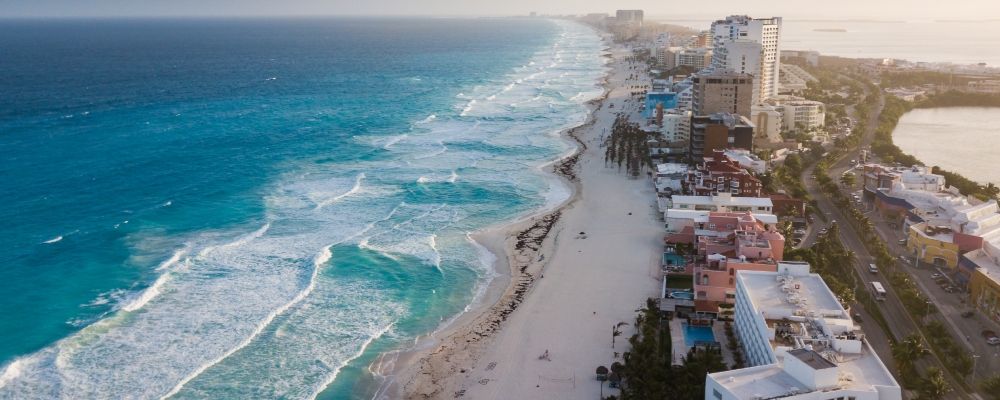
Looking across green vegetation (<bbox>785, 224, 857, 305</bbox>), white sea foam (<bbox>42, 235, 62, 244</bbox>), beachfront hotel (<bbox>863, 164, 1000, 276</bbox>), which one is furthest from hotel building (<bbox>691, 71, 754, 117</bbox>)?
white sea foam (<bbox>42, 235, 62, 244</bbox>)

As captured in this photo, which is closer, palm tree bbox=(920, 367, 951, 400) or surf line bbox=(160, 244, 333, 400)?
palm tree bbox=(920, 367, 951, 400)

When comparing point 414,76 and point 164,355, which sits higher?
point 414,76

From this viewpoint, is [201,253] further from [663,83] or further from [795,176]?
[663,83]

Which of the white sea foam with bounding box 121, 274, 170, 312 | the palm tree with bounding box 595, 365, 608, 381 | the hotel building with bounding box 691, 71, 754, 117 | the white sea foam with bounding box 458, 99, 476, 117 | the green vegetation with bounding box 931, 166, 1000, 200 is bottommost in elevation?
the palm tree with bounding box 595, 365, 608, 381

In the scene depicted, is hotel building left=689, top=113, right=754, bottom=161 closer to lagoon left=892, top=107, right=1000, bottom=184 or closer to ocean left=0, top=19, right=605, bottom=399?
ocean left=0, top=19, right=605, bottom=399

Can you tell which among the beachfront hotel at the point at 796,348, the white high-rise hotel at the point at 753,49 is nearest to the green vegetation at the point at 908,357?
the beachfront hotel at the point at 796,348

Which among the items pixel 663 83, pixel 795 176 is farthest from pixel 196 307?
pixel 663 83

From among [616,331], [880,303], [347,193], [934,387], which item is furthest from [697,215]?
[347,193]
